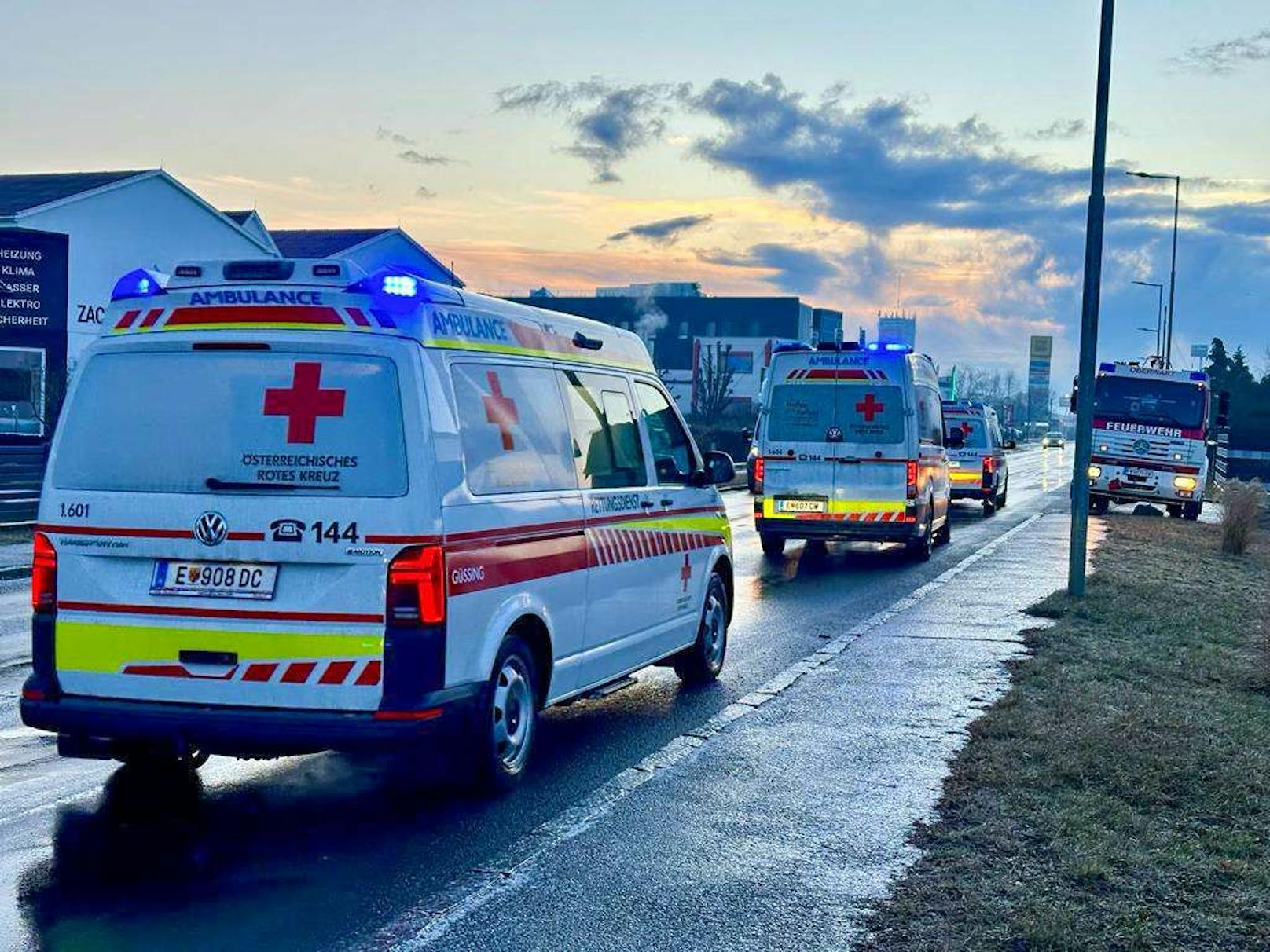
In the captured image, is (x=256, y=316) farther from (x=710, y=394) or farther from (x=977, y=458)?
(x=710, y=394)

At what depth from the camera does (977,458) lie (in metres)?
30.5

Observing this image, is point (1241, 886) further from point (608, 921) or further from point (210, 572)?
point (210, 572)

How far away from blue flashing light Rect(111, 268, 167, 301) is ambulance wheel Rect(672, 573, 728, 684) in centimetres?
425

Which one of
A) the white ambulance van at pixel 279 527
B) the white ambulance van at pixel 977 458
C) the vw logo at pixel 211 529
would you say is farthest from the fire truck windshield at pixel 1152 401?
the vw logo at pixel 211 529

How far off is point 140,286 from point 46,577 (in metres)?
1.34

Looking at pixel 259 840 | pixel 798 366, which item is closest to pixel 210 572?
pixel 259 840

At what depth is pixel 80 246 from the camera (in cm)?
4334

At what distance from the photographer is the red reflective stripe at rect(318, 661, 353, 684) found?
5723mm

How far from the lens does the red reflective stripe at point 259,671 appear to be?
578 centimetres

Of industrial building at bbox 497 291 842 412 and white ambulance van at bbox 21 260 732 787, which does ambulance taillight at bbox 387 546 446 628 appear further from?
industrial building at bbox 497 291 842 412

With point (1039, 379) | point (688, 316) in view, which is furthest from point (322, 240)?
point (1039, 379)

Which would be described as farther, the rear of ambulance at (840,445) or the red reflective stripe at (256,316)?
the rear of ambulance at (840,445)

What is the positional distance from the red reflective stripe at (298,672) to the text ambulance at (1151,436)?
26.9m

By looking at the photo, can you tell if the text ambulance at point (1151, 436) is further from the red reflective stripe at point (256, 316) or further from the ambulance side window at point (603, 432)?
the red reflective stripe at point (256, 316)
